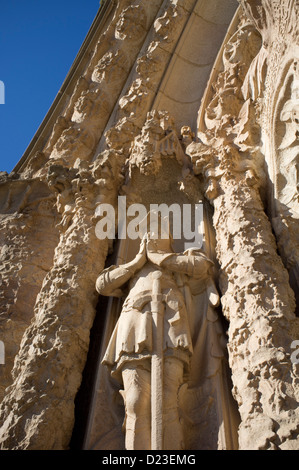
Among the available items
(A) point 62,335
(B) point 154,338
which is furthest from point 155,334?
(A) point 62,335

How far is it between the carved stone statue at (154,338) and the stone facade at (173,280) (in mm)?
11

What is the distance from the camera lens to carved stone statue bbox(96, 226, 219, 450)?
2.54 metres

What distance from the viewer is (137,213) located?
14.7 ft

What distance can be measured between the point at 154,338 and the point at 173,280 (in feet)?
2.13

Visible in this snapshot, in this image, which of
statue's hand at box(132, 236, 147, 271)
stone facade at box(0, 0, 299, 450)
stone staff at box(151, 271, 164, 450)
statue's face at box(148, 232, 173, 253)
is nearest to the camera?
stone staff at box(151, 271, 164, 450)

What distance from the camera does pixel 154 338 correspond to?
2859 mm

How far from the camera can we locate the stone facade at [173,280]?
8.48ft

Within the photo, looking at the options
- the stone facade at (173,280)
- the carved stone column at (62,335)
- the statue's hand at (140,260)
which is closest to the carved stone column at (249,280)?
the stone facade at (173,280)

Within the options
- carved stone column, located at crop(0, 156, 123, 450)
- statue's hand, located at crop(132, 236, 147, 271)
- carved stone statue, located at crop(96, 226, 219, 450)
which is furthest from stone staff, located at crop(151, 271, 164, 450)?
carved stone column, located at crop(0, 156, 123, 450)

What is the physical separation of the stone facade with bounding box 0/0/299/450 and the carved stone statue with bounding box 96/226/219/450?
0.4 inches

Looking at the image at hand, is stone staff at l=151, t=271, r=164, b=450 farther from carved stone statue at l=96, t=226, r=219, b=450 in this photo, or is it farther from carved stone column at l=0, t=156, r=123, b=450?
carved stone column at l=0, t=156, r=123, b=450

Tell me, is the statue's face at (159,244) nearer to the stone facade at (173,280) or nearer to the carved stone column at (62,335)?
the stone facade at (173,280)

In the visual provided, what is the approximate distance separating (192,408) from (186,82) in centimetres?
494
